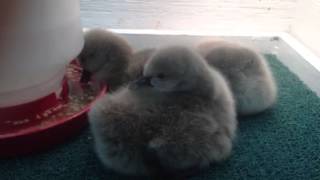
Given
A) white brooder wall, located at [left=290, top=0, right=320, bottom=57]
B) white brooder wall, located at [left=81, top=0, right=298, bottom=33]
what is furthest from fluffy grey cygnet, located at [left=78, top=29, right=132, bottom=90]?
white brooder wall, located at [left=290, top=0, right=320, bottom=57]

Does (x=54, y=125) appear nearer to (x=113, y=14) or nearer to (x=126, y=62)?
(x=126, y=62)

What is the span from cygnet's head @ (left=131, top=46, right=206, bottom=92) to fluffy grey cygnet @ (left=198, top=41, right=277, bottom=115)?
202mm

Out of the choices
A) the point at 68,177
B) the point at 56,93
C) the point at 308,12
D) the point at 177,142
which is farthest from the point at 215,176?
the point at 308,12

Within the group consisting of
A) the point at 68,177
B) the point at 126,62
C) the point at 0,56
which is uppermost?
the point at 0,56

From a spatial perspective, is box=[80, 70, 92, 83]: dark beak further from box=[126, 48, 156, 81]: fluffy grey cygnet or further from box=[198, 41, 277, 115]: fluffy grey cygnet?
box=[198, 41, 277, 115]: fluffy grey cygnet

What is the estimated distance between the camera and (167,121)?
84 cm

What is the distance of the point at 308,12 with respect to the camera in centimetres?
142

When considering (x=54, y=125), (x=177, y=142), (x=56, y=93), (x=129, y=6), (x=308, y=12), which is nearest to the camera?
(x=177, y=142)

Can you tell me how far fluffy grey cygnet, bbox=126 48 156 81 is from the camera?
43.1 inches

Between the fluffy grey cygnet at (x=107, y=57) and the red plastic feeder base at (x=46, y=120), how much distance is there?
0.13 feet

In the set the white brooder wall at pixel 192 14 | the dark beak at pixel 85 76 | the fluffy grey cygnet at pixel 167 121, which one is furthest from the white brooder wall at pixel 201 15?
the fluffy grey cygnet at pixel 167 121

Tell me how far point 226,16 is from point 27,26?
867 mm

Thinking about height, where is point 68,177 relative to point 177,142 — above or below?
below

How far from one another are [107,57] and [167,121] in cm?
37
